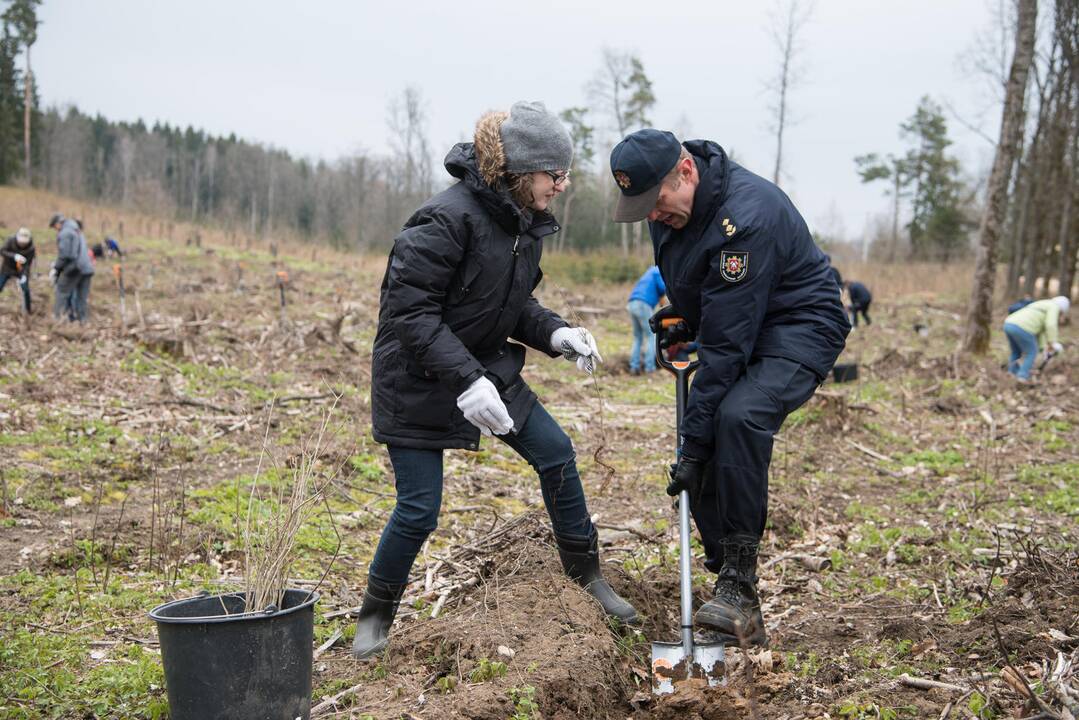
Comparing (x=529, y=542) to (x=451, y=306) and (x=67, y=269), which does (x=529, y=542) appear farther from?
(x=67, y=269)

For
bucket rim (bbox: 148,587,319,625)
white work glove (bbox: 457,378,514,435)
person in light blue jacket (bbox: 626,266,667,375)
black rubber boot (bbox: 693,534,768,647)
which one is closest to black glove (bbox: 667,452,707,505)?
black rubber boot (bbox: 693,534,768,647)

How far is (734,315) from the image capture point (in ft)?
11.1

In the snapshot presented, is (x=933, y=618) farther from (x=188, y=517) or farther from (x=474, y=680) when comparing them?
(x=188, y=517)

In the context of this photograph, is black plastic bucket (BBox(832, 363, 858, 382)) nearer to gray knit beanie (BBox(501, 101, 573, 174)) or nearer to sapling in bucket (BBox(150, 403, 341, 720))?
gray knit beanie (BBox(501, 101, 573, 174))

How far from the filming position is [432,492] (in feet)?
11.2

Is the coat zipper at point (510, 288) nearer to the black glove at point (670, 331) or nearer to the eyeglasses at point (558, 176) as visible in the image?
the eyeglasses at point (558, 176)

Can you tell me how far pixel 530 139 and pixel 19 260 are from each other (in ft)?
49.3

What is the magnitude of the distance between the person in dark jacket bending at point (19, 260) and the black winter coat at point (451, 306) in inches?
554

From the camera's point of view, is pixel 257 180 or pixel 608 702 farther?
pixel 257 180

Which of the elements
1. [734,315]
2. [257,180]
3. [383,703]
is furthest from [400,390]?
[257,180]

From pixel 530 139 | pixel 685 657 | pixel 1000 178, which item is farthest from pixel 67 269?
pixel 1000 178

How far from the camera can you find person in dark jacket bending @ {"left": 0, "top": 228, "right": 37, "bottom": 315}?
14.9m

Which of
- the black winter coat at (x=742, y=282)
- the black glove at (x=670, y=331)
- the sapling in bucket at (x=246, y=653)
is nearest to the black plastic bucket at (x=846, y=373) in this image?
the black glove at (x=670, y=331)

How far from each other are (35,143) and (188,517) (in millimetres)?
64471
